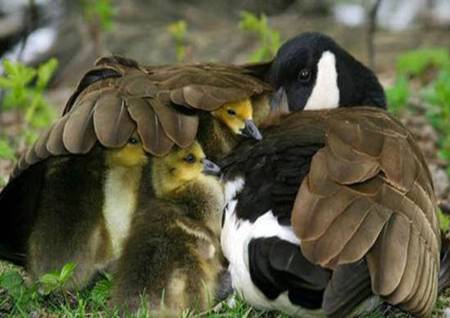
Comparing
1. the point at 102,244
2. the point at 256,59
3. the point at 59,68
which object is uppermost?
the point at 102,244

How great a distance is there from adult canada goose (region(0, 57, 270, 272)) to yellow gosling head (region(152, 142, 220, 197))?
0.17 m

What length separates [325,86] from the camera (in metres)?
7.15

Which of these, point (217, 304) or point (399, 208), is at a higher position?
point (399, 208)

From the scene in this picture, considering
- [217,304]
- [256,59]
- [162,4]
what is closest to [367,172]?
[217,304]

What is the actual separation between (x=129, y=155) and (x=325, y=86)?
1889 mm

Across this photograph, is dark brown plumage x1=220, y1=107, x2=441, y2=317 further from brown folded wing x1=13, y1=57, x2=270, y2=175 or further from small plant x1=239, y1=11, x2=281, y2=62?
small plant x1=239, y1=11, x2=281, y2=62

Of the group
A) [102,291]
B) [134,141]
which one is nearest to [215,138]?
[134,141]

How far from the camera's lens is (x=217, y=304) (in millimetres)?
5594

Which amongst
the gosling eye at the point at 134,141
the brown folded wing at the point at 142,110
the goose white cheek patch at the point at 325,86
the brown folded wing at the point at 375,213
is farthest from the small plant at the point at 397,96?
the gosling eye at the point at 134,141

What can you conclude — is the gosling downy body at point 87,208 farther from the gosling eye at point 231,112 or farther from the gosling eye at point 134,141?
the gosling eye at point 231,112

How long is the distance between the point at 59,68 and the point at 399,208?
9586mm

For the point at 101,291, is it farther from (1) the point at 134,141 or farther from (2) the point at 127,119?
(2) the point at 127,119

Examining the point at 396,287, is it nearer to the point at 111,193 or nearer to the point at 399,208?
the point at 399,208

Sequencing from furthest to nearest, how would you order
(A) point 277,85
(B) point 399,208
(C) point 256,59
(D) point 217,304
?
(C) point 256,59 < (A) point 277,85 < (D) point 217,304 < (B) point 399,208
